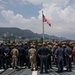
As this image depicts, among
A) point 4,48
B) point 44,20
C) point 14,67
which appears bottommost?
point 14,67

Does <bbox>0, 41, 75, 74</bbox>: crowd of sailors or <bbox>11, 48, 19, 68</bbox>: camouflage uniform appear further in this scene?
<bbox>11, 48, 19, 68</bbox>: camouflage uniform

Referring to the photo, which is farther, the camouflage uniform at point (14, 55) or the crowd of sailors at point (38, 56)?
the camouflage uniform at point (14, 55)

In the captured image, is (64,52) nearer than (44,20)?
Yes

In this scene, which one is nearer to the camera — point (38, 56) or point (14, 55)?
point (38, 56)

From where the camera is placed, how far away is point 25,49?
22.8 meters

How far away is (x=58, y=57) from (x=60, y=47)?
855 mm

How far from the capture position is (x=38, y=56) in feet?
64.1

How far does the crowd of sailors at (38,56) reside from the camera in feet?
62.1

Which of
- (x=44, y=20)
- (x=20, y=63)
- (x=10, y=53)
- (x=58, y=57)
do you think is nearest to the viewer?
(x=58, y=57)

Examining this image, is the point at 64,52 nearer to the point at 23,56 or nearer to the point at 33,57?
the point at 33,57

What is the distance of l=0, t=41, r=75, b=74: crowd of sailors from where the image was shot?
62.1 ft

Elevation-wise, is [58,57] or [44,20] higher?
[44,20]

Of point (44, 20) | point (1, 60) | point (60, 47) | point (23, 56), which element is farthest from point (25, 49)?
point (44, 20)

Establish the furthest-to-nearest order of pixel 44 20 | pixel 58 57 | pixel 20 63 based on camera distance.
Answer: pixel 44 20 → pixel 20 63 → pixel 58 57
